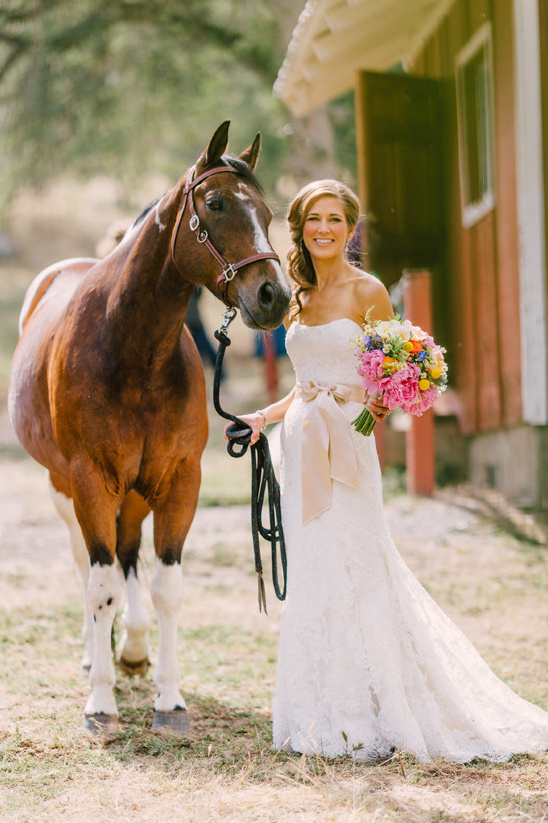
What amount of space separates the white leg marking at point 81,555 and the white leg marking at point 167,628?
569mm

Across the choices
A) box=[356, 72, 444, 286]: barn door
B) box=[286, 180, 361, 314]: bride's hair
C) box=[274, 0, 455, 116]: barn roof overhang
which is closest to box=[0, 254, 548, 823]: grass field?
box=[286, 180, 361, 314]: bride's hair

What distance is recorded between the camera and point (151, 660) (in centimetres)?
475

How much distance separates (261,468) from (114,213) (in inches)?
1567

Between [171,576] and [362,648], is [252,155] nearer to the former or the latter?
[171,576]

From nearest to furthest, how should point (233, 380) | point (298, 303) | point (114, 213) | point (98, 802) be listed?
1. point (98, 802)
2. point (298, 303)
3. point (233, 380)
4. point (114, 213)

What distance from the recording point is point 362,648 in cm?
334

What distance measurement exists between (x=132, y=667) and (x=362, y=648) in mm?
1595

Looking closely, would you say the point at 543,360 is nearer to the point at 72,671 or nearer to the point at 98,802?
the point at 72,671

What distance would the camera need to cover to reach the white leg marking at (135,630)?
4.42 metres

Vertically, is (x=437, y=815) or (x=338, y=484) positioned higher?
(x=338, y=484)

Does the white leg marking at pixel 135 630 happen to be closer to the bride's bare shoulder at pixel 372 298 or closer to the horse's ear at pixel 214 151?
the bride's bare shoulder at pixel 372 298

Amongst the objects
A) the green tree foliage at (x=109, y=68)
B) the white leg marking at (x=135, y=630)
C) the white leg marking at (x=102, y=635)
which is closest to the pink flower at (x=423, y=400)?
A: the white leg marking at (x=102, y=635)

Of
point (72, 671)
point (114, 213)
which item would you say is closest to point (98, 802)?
point (72, 671)

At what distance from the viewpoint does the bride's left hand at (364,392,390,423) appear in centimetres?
326
